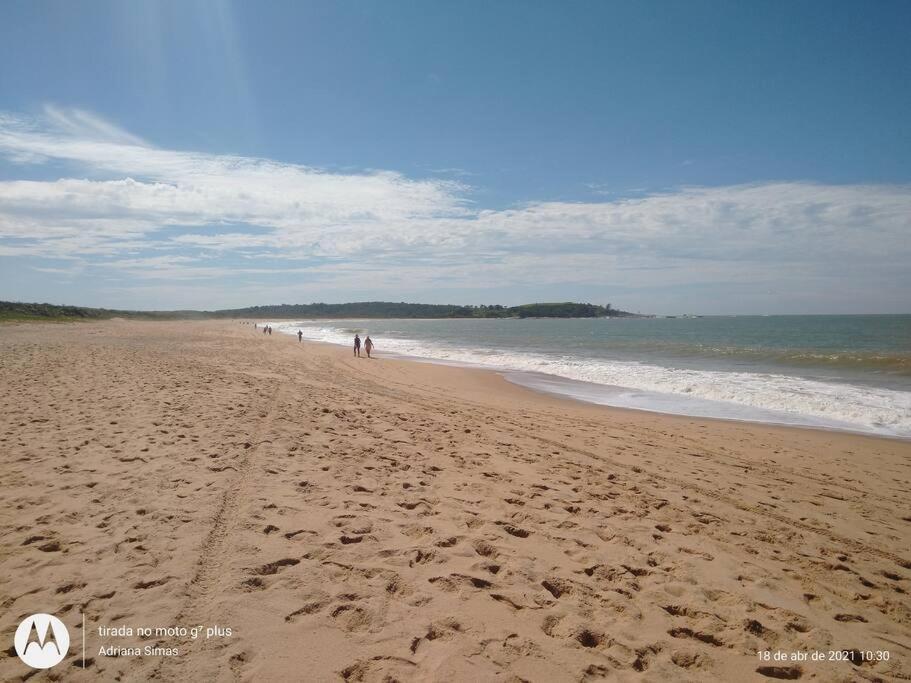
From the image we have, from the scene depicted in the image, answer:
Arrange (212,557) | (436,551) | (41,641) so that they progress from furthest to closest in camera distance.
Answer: (436,551)
(212,557)
(41,641)

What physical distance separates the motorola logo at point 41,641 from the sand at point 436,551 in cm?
6

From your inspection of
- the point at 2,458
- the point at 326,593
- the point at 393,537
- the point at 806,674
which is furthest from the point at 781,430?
the point at 2,458

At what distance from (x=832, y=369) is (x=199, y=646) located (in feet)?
91.9

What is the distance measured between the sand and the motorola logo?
0.20 ft

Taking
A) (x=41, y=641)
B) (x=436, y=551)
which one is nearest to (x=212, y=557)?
(x=41, y=641)

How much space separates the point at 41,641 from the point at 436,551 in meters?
2.68

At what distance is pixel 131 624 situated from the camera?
3.10 metres

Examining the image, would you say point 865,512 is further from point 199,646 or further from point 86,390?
point 86,390

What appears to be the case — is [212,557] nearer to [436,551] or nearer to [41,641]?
[41,641]

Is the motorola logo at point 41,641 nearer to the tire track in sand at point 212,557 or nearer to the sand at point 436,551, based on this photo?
the sand at point 436,551

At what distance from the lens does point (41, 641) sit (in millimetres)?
2967

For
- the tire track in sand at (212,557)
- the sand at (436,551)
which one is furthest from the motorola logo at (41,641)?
the tire track in sand at (212,557)

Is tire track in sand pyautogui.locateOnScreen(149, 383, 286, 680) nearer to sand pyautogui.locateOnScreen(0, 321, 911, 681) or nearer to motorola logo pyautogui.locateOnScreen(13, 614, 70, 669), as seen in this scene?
sand pyautogui.locateOnScreen(0, 321, 911, 681)

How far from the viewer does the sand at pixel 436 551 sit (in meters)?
3.08
